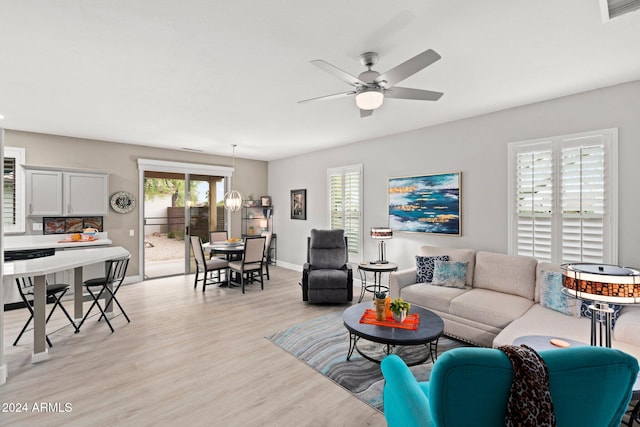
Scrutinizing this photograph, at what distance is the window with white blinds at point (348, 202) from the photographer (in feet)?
19.0

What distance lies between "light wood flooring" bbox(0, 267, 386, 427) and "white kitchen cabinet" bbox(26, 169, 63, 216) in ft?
5.24

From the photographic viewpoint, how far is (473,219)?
13.9 feet

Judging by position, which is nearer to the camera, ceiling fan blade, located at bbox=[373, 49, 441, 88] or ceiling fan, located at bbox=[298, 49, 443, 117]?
ceiling fan blade, located at bbox=[373, 49, 441, 88]

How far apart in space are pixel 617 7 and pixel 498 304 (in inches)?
100

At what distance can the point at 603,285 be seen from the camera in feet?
5.79

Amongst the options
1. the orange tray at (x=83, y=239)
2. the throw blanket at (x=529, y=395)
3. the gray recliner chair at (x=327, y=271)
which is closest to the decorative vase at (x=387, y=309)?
the gray recliner chair at (x=327, y=271)

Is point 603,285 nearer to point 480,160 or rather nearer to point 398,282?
point 398,282

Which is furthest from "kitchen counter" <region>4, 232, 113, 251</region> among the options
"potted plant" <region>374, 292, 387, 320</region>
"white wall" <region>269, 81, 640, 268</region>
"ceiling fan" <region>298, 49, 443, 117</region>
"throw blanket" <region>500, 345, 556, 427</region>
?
"throw blanket" <region>500, 345, 556, 427</region>

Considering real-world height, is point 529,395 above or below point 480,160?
below

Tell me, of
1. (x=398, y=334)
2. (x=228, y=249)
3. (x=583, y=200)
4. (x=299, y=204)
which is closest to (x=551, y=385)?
(x=398, y=334)

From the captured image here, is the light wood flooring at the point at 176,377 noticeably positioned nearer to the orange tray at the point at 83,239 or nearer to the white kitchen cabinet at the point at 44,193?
the orange tray at the point at 83,239

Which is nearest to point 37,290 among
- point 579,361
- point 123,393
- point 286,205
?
point 123,393

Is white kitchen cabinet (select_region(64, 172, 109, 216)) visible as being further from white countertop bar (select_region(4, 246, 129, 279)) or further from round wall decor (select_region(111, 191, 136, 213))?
white countertop bar (select_region(4, 246, 129, 279))

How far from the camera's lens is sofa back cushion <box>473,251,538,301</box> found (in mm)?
3387
